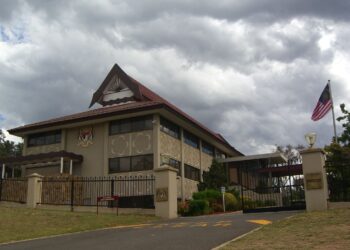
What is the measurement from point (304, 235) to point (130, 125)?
21106mm

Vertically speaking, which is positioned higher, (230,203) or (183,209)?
(230,203)

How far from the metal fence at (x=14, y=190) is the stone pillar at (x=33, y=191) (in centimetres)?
125

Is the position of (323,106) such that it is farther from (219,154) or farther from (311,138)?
(219,154)

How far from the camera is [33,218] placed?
693 inches

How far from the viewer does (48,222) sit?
1695cm

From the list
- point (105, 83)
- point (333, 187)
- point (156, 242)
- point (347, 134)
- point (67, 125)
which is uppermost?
point (105, 83)

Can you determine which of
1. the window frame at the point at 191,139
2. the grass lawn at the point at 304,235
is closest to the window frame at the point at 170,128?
the window frame at the point at 191,139

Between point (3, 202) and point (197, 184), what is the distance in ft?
47.2

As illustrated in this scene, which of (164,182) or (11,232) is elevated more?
(164,182)

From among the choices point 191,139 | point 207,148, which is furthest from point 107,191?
point 207,148

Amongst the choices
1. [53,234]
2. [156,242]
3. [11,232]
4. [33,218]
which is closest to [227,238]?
[156,242]

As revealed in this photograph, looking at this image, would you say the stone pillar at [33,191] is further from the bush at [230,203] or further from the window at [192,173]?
the window at [192,173]

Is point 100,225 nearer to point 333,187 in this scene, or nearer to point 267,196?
point 333,187

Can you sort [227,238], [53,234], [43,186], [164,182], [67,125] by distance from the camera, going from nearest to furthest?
1. [227,238]
2. [53,234]
3. [164,182]
4. [43,186]
5. [67,125]
